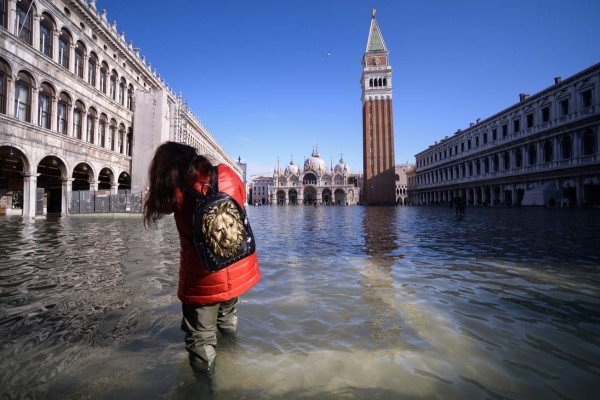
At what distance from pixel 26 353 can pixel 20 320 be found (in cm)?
84

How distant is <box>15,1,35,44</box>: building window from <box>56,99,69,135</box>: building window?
11.8 ft

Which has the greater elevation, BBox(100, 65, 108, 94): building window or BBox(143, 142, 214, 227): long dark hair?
BBox(100, 65, 108, 94): building window

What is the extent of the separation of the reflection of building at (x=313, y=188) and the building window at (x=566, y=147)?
7420 centimetres

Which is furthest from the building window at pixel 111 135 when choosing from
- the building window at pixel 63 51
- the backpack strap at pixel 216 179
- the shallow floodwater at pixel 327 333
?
the backpack strap at pixel 216 179

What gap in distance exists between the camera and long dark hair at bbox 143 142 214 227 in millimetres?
2078

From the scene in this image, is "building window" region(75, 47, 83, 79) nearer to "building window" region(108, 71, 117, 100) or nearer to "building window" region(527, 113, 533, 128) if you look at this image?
"building window" region(108, 71, 117, 100)

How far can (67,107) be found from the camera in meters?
19.4

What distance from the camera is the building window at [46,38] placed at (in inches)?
678

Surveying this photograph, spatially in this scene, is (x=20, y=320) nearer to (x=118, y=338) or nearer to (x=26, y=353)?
(x=26, y=353)

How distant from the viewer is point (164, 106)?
25.9 m

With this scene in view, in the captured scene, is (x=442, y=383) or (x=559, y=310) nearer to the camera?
Answer: (x=442, y=383)

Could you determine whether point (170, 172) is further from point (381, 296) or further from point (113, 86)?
point (113, 86)

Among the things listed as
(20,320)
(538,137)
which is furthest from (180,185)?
(538,137)

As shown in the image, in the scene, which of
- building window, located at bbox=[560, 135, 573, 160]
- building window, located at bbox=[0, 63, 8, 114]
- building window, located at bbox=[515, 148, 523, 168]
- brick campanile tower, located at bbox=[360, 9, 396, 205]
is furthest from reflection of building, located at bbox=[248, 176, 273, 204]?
building window, located at bbox=[0, 63, 8, 114]
